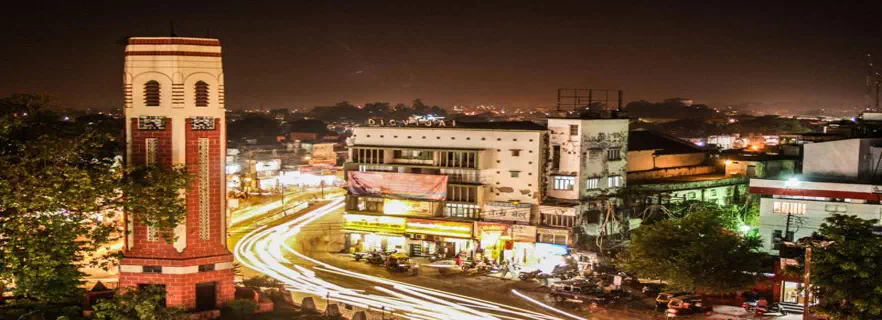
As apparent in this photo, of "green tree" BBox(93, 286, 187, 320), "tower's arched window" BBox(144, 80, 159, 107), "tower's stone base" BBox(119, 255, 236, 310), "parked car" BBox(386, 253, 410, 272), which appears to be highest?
"tower's arched window" BBox(144, 80, 159, 107)

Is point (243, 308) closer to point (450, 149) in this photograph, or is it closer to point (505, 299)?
point (505, 299)

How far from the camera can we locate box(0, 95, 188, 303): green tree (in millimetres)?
23250

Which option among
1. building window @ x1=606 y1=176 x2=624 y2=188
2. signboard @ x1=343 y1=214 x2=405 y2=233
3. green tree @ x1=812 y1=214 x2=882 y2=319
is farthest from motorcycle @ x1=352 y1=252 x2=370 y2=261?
green tree @ x1=812 y1=214 x2=882 y2=319

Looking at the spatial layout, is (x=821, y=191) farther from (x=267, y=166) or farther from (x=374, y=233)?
(x=267, y=166)

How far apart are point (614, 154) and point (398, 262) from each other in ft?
57.3

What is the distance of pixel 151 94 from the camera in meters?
25.2

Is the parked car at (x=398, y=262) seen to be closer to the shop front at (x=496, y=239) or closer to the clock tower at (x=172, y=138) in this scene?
the shop front at (x=496, y=239)

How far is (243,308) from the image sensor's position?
1019 inches

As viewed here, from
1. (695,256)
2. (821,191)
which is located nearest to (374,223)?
(695,256)

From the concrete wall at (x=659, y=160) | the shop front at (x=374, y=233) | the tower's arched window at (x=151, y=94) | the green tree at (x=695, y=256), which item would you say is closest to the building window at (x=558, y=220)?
the green tree at (x=695, y=256)

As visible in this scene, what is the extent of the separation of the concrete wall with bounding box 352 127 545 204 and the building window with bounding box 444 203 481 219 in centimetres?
119

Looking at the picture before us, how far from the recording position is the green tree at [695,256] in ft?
145

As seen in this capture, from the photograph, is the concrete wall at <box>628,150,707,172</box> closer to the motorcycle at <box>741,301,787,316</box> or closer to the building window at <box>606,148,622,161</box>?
the building window at <box>606,148,622,161</box>

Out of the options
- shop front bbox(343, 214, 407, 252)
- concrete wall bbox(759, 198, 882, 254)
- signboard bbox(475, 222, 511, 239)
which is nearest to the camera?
concrete wall bbox(759, 198, 882, 254)
